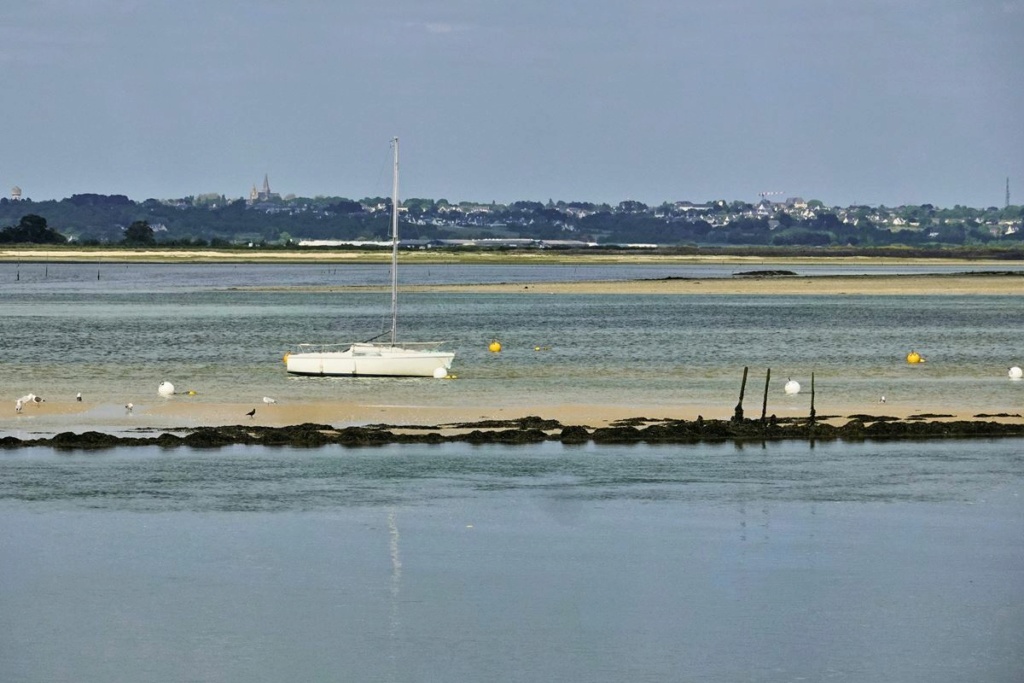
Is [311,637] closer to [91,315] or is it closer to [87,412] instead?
[87,412]

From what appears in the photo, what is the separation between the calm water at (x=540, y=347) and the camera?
38.6 m

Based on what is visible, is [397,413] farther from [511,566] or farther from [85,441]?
[511,566]

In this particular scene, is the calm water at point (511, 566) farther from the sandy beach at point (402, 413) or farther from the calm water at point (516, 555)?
the sandy beach at point (402, 413)

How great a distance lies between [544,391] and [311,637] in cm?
2366

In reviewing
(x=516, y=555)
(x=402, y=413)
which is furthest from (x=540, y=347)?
(x=516, y=555)

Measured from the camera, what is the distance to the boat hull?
42625mm

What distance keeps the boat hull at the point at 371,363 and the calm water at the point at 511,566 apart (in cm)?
1385

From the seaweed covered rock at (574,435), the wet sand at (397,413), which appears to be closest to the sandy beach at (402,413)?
the wet sand at (397,413)

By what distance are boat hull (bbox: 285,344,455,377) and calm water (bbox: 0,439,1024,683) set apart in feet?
45.5

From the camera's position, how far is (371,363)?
4259cm

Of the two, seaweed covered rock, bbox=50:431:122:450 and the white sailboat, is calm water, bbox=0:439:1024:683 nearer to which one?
seaweed covered rock, bbox=50:431:122:450

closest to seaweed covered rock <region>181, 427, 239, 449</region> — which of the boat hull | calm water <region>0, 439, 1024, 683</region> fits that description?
calm water <region>0, 439, 1024, 683</region>

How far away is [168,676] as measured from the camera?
14766 mm

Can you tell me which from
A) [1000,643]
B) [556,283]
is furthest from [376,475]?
[556,283]
